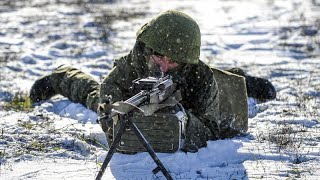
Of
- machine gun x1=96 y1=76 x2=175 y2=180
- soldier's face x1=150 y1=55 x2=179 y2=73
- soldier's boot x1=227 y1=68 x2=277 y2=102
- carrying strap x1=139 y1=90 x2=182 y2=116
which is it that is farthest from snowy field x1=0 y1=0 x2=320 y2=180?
soldier's face x1=150 y1=55 x2=179 y2=73

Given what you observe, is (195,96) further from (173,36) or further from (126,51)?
(126,51)

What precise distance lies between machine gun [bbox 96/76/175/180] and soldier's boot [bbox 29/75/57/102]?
10.9ft

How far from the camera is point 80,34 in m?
15.1

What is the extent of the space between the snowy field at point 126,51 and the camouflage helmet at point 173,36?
35.4 inches

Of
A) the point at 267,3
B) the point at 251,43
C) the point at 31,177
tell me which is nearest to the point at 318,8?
the point at 267,3

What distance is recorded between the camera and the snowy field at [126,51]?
15.8ft

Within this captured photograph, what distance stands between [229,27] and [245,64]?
535 cm

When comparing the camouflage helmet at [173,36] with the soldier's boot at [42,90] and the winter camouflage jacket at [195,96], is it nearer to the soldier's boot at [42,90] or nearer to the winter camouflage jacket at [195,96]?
the winter camouflage jacket at [195,96]

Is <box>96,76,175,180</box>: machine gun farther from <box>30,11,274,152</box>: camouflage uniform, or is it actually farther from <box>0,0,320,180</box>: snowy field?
<box>0,0,320,180</box>: snowy field

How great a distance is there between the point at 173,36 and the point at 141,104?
1.27m

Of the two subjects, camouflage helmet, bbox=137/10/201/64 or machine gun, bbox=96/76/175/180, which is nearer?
machine gun, bbox=96/76/175/180

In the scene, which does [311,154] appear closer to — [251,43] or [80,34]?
[251,43]

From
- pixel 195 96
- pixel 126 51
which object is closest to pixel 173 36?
pixel 195 96

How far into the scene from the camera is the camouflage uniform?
16.7 ft
